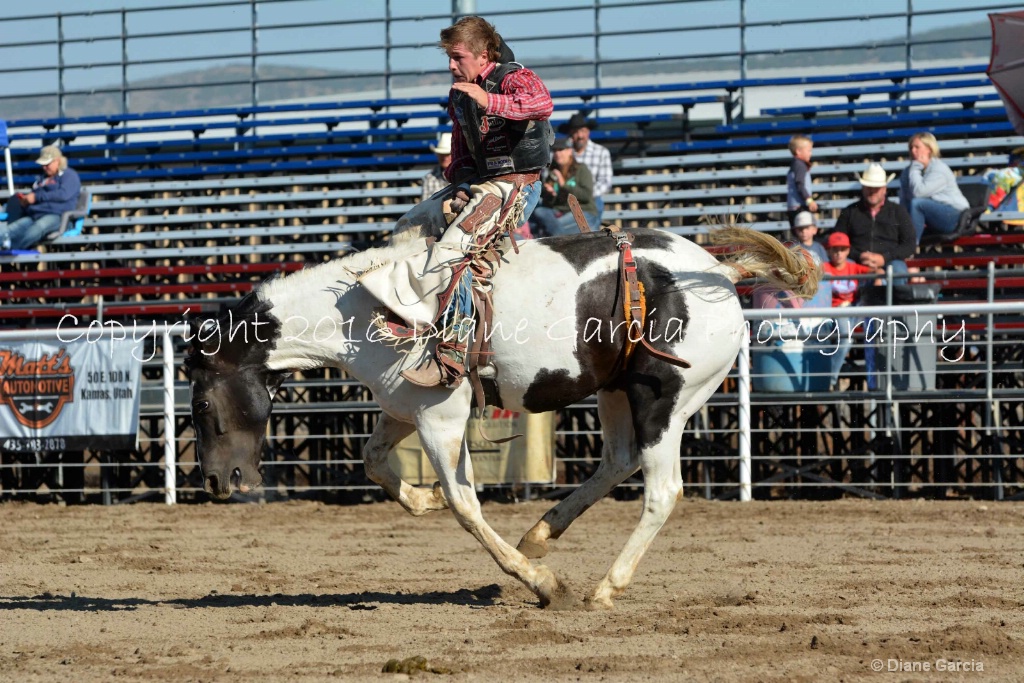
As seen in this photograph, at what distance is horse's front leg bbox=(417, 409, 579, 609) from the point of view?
5.67 metres

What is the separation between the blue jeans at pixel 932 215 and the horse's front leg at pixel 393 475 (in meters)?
7.29

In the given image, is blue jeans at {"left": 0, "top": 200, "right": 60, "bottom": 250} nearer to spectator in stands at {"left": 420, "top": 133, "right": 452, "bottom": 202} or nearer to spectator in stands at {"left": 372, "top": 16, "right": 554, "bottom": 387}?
spectator in stands at {"left": 420, "top": 133, "right": 452, "bottom": 202}

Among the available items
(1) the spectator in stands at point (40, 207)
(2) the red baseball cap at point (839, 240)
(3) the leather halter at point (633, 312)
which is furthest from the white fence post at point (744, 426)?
(1) the spectator in stands at point (40, 207)

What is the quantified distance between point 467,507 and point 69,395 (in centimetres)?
587

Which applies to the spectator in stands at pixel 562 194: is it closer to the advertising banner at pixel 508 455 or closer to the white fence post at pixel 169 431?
the advertising banner at pixel 508 455

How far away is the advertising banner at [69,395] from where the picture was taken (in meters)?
10.4

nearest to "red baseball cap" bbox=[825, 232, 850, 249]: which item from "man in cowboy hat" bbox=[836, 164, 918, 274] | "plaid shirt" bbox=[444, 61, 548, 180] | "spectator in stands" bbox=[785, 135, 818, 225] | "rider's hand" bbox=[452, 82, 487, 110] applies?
"man in cowboy hat" bbox=[836, 164, 918, 274]

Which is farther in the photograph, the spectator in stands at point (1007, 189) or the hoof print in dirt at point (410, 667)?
the spectator in stands at point (1007, 189)

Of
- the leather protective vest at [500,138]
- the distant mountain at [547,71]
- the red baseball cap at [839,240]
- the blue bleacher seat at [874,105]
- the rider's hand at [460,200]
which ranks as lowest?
the rider's hand at [460,200]

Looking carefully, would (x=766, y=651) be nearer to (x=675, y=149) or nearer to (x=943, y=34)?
(x=675, y=149)

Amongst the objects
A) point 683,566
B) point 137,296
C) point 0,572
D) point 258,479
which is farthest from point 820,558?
point 137,296

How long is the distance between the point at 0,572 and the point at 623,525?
13.4 feet

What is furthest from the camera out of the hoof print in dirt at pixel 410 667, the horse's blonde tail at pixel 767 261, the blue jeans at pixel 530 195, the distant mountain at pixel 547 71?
the distant mountain at pixel 547 71

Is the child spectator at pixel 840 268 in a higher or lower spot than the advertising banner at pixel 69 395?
higher
